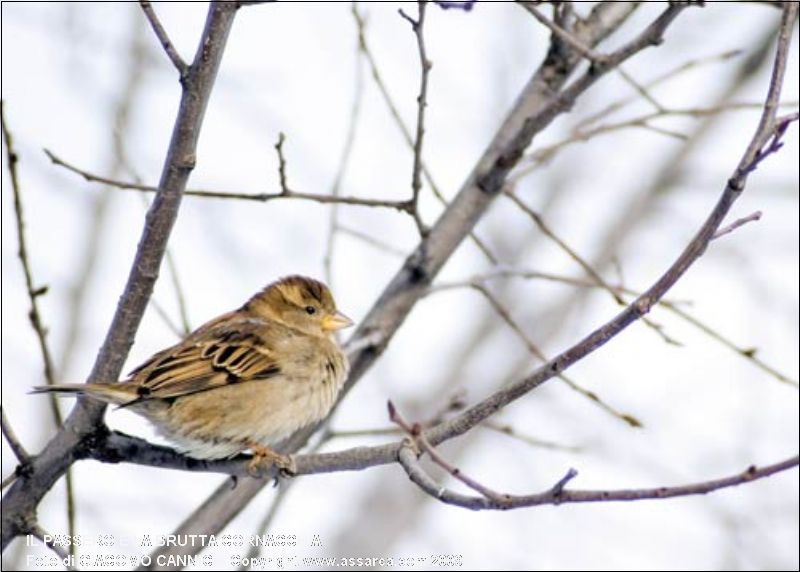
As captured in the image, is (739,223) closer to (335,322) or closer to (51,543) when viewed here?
(51,543)

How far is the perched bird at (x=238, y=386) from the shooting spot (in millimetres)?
5006

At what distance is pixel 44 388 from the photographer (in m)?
4.22

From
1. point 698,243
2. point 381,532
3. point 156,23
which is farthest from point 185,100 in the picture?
point 381,532

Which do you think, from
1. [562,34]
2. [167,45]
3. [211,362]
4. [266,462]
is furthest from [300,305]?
[167,45]

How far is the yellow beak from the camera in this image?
609cm

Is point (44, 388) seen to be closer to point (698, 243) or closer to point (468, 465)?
point (698, 243)

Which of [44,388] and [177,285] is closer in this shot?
[44,388]

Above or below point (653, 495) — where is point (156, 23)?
above

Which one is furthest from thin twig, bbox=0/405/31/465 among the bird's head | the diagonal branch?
the bird's head

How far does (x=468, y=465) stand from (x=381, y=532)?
39.9 inches

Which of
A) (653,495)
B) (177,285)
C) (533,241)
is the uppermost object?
(533,241)

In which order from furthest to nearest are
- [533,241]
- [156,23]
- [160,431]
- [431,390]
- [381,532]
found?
[533,241] → [431,390] → [381,532] → [160,431] → [156,23]

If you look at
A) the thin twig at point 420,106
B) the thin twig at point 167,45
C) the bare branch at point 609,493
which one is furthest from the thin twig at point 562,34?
the bare branch at point 609,493

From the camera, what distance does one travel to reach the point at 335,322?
20.2 feet
